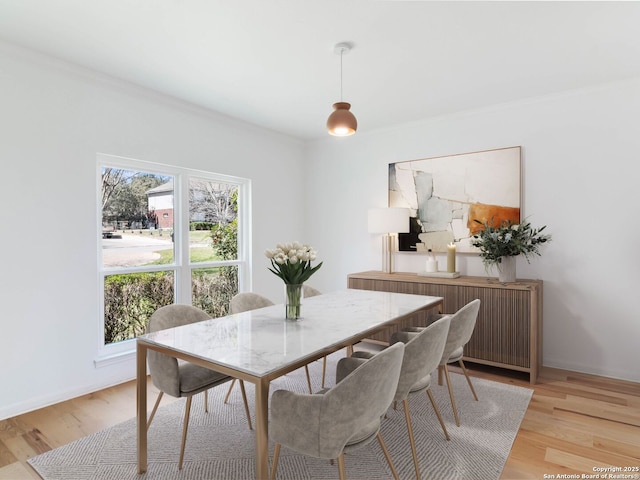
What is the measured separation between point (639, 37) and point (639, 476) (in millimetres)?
2701

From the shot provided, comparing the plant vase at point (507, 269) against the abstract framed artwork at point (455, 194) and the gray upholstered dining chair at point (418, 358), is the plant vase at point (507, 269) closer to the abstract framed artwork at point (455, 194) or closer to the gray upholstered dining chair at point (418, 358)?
the abstract framed artwork at point (455, 194)

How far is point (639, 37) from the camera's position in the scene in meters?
2.53

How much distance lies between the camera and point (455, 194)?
4078 millimetres

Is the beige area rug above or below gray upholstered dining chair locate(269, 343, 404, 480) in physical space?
below

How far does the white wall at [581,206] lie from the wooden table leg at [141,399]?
3.26 meters

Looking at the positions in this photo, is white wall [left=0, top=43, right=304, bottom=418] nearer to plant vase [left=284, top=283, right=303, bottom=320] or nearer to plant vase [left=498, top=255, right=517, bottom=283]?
plant vase [left=284, top=283, right=303, bottom=320]

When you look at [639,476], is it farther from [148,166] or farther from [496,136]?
[148,166]

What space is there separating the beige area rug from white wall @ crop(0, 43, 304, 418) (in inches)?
31.7

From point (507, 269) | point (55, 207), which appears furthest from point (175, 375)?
point (507, 269)

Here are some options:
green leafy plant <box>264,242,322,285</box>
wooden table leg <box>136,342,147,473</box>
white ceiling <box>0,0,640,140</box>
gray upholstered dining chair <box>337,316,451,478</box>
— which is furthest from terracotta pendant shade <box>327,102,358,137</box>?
wooden table leg <box>136,342,147,473</box>

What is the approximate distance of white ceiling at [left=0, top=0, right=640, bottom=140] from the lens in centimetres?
222

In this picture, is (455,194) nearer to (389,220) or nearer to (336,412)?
(389,220)

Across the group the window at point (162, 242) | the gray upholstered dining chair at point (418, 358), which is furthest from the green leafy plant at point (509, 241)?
the window at point (162, 242)

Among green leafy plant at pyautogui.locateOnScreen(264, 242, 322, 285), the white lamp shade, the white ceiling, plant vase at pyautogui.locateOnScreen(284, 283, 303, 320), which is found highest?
the white ceiling
